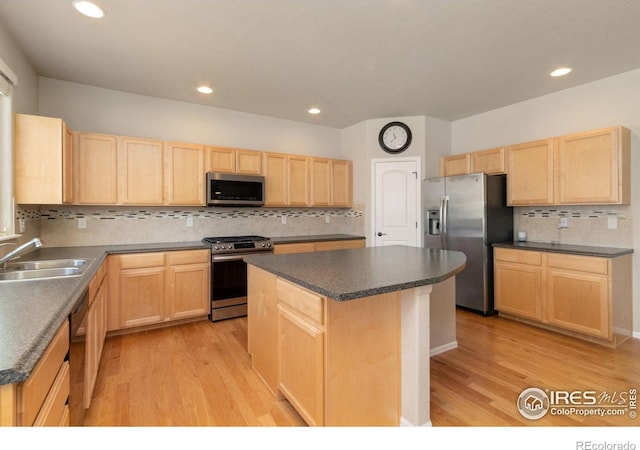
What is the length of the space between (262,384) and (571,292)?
9.88 feet

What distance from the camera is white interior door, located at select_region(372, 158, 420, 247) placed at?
14.9 feet

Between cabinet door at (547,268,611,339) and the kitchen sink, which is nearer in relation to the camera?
the kitchen sink

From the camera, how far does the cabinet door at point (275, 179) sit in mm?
4281

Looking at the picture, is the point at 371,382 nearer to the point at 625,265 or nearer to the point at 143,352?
the point at 143,352

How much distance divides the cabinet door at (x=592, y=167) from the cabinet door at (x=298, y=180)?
298 centimetres

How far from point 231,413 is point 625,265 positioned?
3730 mm

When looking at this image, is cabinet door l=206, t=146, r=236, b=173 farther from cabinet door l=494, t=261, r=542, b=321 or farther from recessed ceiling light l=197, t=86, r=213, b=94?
cabinet door l=494, t=261, r=542, b=321

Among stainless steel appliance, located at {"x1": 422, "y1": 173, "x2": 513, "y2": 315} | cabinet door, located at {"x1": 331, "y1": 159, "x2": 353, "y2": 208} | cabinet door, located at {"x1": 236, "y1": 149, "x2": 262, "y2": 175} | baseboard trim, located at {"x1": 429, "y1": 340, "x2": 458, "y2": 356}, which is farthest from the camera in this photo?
cabinet door, located at {"x1": 331, "y1": 159, "x2": 353, "y2": 208}

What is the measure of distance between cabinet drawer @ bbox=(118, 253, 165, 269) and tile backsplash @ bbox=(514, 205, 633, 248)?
425cm

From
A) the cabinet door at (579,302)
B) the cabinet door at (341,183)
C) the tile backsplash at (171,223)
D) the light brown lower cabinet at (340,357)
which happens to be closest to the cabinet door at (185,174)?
the tile backsplash at (171,223)

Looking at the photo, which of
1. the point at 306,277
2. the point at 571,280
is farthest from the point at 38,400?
the point at 571,280

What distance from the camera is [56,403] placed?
1.07m

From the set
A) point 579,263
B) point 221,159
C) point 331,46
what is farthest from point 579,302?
point 221,159

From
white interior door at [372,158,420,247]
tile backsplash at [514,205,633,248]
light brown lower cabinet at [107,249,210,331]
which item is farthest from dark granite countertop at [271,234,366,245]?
tile backsplash at [514,205,633,248]
